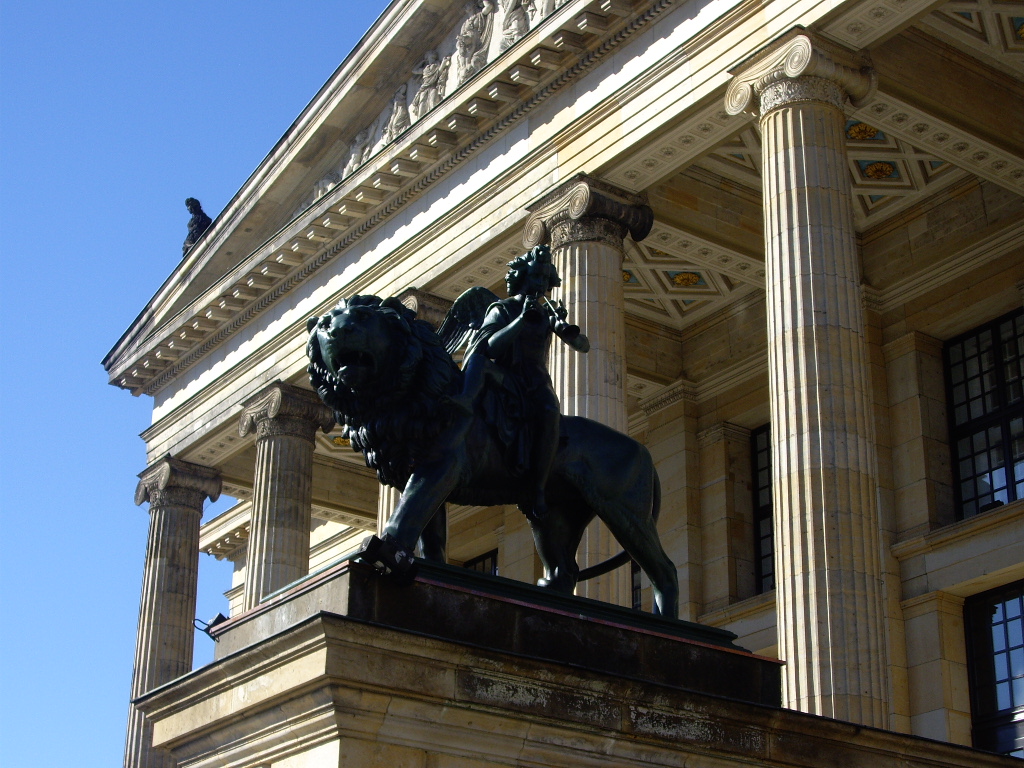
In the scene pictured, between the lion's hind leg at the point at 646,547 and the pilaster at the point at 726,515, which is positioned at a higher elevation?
the pilaster at the point at 726,515

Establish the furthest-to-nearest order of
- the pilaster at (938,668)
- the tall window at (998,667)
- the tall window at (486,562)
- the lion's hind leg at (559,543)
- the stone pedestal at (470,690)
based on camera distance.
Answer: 1. the tall window at (486,562)
2. the pilaster at (938,668)
3. the tall window at (998,667)
4. the lion's hind leg at (559,543)
5. the stone pedestal at (470,690)

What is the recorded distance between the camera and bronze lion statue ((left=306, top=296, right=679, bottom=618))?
31.4ft

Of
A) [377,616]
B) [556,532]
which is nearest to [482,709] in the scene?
[377,616]

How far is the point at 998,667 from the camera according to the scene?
24.6 metres

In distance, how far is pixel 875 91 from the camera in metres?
20.9

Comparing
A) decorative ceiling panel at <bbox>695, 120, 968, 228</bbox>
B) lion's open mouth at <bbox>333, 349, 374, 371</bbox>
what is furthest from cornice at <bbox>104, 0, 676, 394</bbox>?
lion's open mouth at <bbox>333, 349, 374, 371</bbox>

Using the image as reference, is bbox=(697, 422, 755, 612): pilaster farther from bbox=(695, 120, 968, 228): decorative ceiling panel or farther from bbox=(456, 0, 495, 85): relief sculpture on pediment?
bbox=(456, 0, 495, 85): relief sculpture on pediment

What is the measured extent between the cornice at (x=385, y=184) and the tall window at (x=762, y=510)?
336 inches

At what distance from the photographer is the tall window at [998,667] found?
2397cm

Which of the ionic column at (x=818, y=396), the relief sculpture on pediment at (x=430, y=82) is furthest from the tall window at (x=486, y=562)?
the ionic column at (x=818, y=396)

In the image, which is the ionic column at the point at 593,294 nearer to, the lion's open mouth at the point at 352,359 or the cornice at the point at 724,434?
the cornice at the point at 724,434

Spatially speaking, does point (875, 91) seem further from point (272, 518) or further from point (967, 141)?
point (272, 518)

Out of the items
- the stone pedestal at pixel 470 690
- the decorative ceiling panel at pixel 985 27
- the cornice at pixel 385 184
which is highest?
the cornice at pixel 385 184

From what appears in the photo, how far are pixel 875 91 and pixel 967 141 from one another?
10.7 feet
